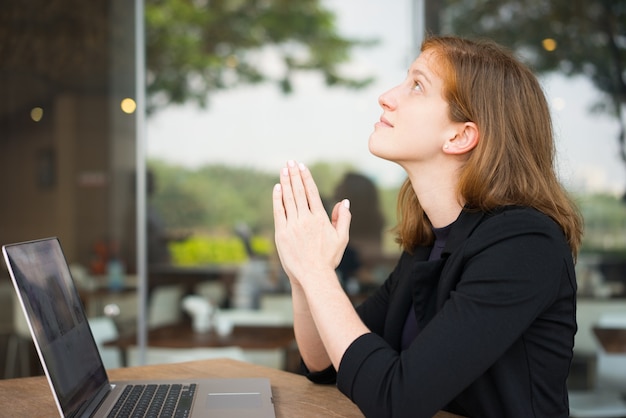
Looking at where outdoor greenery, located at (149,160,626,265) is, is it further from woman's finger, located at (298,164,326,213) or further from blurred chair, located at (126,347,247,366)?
woman's finger, located at (298,164,326,213)

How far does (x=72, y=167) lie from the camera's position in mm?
5121

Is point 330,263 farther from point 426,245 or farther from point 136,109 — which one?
point 136,109

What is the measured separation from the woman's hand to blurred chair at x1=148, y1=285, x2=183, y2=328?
3.72m

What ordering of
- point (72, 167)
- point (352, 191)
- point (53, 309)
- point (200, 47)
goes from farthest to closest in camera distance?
point (200, 47)
point (352, 191)
point (72, 167)
point (53, 309)

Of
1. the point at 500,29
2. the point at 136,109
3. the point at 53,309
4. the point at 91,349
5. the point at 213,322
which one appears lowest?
the point at 213,322

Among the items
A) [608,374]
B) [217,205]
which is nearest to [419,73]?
[608,374]

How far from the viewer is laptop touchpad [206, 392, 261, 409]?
137 cm

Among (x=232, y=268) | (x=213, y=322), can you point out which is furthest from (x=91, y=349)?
(x=232, y=268)

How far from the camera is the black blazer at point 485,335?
123cm

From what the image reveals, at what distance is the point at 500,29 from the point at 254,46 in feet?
7.39

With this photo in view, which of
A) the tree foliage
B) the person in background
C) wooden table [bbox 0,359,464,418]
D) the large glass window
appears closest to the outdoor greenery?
the person in background

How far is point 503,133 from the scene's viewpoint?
1.50 metres

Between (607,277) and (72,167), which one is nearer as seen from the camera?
(607,277)

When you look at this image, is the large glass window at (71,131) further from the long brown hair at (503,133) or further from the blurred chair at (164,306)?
the long brown hair at (503,133)
